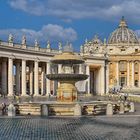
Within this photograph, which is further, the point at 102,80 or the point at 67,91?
the point at 102,80

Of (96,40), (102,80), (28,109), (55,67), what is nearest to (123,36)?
(96,40)

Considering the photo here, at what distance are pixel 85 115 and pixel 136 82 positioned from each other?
133 meters

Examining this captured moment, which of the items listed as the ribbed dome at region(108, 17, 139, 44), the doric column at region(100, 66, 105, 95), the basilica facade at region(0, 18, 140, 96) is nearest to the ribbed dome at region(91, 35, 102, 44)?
the basilica facade at region(0, 18, 140, 96)

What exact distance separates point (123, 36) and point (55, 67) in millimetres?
109824

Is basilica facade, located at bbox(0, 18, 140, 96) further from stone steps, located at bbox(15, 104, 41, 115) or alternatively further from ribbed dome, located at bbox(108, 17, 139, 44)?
stone steps, located at bbox(15, 104, 41, 115)

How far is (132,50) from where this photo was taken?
176 m

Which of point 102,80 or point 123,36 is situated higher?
point 123,36

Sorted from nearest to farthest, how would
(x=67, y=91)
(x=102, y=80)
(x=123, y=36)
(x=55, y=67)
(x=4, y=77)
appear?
(x=67, y=91) → (x=55, y=67) → (x=4, y=77) → (x=102, y=80) → (x=123, y=36)

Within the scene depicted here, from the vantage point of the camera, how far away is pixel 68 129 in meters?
26.9

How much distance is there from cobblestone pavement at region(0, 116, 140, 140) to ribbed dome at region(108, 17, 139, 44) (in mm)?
157378

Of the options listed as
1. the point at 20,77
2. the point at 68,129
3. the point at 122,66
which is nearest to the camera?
the point at 68,129

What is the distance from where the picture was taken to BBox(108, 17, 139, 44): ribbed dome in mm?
188375

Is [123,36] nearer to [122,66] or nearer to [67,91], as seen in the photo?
[122,66]

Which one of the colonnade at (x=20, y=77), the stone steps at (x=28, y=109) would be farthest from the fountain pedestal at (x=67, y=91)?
the colonnade at (x=20, y=77)
